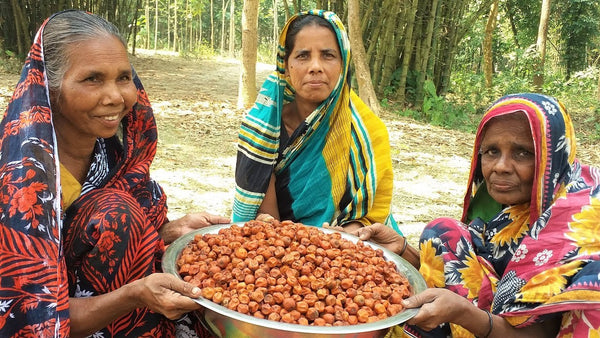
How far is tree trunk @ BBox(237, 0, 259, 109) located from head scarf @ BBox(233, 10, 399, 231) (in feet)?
15.0

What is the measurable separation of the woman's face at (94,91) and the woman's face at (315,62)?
0.90 meters

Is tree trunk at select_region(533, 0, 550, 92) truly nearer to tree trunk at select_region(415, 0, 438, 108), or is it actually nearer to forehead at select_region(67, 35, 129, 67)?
tree trunk at select_region(415, 0, 438, 108)

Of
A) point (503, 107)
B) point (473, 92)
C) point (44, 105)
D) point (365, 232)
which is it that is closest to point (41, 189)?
point (44, 105)

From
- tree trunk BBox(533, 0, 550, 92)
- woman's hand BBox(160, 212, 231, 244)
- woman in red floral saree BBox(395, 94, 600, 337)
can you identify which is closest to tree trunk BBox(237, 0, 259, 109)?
woman's hand BBox(160, 212, 231, 244)

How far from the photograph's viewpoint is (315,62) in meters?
2.47

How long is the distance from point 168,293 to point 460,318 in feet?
3.20

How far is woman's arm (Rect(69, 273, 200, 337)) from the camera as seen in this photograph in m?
1.55

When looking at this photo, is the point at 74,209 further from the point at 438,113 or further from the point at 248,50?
the point at 438,113

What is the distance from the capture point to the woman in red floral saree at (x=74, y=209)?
1.54 m

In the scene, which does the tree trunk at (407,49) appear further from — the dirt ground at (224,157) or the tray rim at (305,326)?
the tray rim at (305,326)

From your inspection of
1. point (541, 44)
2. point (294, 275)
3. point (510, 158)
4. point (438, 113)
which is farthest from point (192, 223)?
point (541, 44)

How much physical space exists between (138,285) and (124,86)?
75 cm

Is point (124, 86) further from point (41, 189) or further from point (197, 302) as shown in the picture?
point (197, 302)

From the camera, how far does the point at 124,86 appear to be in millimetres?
1869
